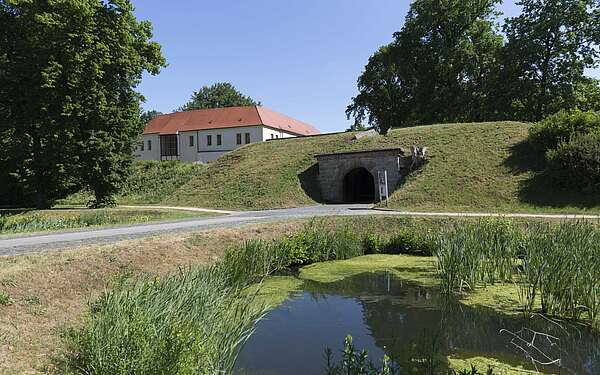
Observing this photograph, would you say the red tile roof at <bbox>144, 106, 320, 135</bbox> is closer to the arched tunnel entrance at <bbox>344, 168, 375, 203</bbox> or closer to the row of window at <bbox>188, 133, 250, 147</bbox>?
the row of window at <bbox>188, 133, 250, 147</bbox>

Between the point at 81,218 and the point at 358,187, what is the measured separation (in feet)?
53.7

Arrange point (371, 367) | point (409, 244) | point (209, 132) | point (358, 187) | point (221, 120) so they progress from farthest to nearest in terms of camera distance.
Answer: point (221, 120), point (209, 132), point (358, 187), point (409, 244), point (371, 367)

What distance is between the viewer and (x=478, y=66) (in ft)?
121

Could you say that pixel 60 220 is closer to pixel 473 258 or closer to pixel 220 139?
pixel 473 258

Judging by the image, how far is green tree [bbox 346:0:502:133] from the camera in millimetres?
36375

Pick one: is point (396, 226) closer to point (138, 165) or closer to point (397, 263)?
point (397, 263)

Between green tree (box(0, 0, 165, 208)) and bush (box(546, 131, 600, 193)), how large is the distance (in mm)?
22611

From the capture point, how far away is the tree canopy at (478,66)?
31.8 meters

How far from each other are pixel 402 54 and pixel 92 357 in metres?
40.4

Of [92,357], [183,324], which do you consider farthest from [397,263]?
[92,357]

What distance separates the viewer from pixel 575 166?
18.4m

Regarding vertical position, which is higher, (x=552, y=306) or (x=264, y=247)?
(x=264, y=247)

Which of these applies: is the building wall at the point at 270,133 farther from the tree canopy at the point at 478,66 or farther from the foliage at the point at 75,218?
the foliage at the point at 75,218

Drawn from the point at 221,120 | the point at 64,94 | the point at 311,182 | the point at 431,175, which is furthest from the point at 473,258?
the point at 221,120
